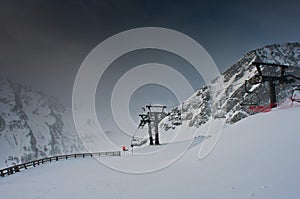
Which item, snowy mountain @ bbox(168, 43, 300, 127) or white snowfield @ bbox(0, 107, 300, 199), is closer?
white snowfield @ bbox(0, 107, 300, 199)

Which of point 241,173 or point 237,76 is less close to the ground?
point 237,76

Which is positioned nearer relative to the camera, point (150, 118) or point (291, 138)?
point (291, 138)

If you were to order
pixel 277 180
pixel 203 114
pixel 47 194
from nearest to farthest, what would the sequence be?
pixel 277 180, pixel 47 194, pixel 203 114

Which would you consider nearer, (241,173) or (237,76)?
(241,173)

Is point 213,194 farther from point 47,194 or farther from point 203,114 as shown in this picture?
point 203,114

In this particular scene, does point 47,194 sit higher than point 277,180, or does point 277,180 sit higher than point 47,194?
point 277,180

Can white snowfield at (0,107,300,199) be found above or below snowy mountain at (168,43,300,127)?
below

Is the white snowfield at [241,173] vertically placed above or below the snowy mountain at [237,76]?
below

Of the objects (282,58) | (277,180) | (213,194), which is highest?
(282,58)

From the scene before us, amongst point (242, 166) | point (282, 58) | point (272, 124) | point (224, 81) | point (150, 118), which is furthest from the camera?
point (224, 81)

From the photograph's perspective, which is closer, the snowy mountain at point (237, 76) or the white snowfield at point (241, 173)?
the white snowfield at point (241, 173)

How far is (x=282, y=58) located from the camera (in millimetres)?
116312

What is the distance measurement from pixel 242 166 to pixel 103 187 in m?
6.85

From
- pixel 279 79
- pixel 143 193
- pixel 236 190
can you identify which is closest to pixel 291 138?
pixel 236 190
